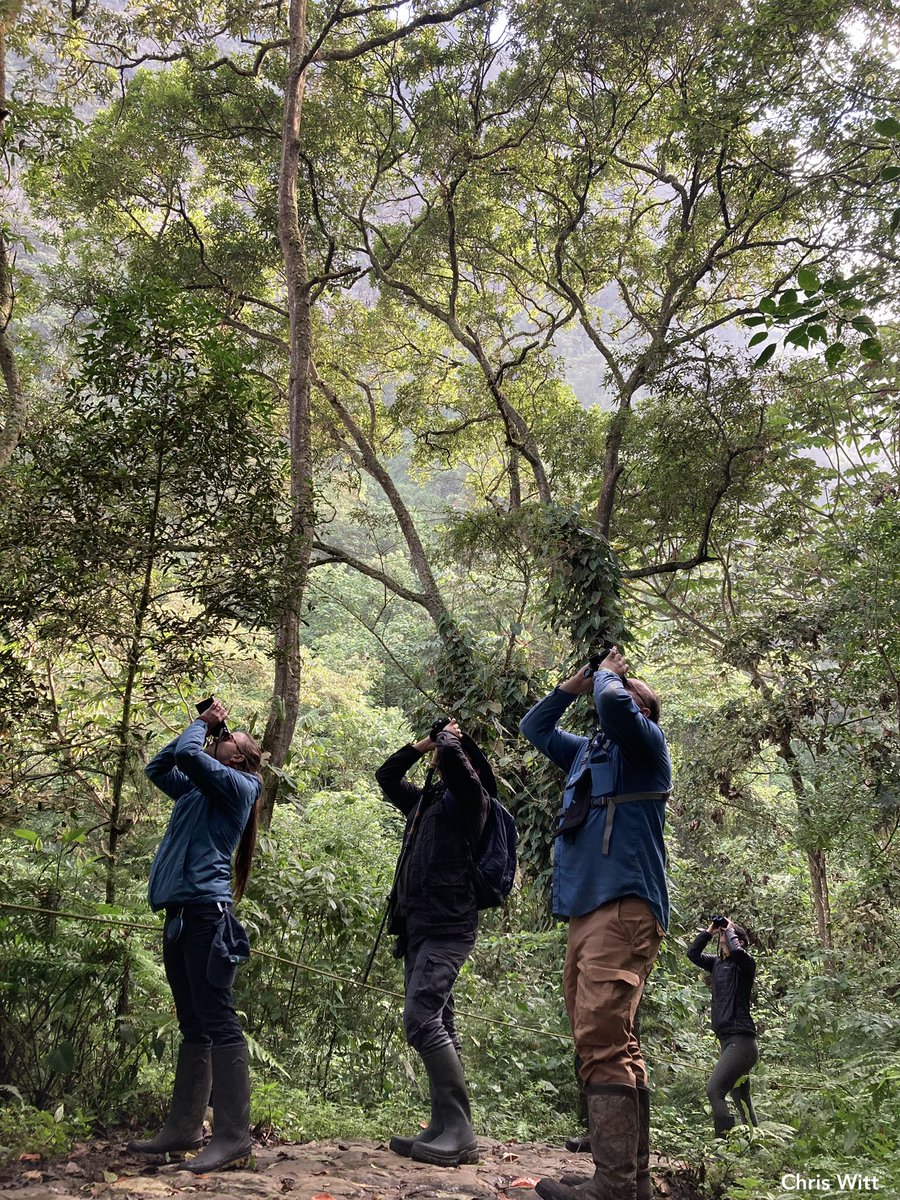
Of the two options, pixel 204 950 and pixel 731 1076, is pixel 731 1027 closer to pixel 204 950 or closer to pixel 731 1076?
pixel 731 1076

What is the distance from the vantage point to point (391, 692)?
22484 mm

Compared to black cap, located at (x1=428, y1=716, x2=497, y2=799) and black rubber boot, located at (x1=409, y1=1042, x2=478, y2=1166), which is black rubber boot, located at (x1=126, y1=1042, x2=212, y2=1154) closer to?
black rubber boot, located at (x1=409, y1=1042, x2=478, y2=1166)

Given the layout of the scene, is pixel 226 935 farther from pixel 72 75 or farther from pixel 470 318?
pixel 470 318

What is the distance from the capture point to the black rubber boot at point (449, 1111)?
11.1 feet

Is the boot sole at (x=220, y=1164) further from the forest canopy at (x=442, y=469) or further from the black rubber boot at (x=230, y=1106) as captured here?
the forest canopy at (x=442, y=469)

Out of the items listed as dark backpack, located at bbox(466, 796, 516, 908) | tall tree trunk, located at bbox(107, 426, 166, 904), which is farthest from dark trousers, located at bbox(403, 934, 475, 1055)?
tall tree trunk, located at bbox(107, 426, 166, 904)

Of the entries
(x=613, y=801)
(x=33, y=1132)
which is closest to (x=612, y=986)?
(x=613, y=801)

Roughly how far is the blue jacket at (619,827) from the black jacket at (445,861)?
1.77 ft

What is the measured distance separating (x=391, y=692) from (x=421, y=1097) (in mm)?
17482

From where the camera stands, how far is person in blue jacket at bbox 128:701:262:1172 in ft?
10.4

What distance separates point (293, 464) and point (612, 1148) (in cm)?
476

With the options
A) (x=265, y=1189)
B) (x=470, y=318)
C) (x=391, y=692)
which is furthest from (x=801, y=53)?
(x=391, y=692)

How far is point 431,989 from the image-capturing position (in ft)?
11.4

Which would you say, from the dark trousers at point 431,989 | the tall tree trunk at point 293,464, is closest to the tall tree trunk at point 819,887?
the tall tree trunk at point 293,464
